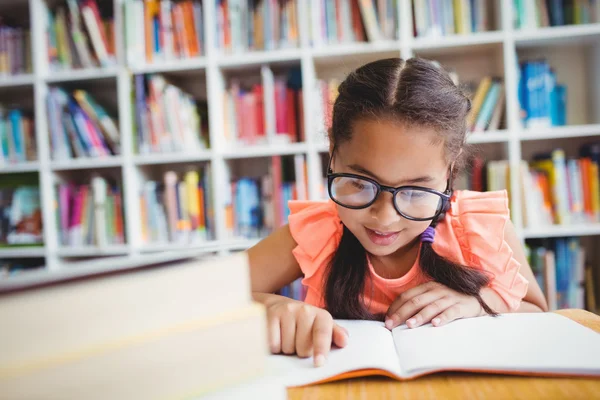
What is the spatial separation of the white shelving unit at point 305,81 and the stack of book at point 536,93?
0.19ft

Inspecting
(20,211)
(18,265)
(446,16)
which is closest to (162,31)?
(20,211)

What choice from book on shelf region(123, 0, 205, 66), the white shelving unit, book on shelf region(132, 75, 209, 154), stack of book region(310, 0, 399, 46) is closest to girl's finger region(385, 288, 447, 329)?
the white shelving unit

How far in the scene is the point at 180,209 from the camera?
200 cm

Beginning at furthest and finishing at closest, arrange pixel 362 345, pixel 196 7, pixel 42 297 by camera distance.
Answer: pixel 196 7
pixel 362 345
pixel 42 297

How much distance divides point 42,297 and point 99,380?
0.06 metres

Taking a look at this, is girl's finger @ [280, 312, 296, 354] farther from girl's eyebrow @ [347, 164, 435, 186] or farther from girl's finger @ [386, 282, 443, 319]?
girl's eyebrow @ [347, 164, 435, 186]

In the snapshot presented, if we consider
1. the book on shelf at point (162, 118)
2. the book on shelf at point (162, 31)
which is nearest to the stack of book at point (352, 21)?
the book on shelf at point (162, 31)

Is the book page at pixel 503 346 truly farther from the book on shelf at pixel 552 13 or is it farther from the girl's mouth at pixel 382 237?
the book on shelf at pixel 552 13

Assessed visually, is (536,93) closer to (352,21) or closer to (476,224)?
(352,21)

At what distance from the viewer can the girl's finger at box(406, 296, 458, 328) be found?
0.59 meters

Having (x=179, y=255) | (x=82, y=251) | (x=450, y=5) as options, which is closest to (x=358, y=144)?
(x=179, y=255)

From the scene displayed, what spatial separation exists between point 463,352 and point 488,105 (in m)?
1.62

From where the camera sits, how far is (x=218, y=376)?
292mm

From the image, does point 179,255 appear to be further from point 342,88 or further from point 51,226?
point 51,226
